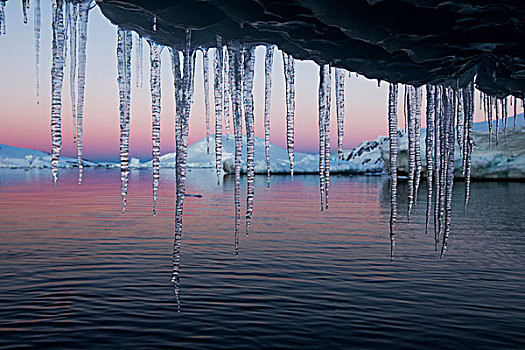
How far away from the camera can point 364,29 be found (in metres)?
4.90

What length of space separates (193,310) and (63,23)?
6.78m

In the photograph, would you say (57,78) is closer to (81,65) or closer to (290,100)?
(81,65)

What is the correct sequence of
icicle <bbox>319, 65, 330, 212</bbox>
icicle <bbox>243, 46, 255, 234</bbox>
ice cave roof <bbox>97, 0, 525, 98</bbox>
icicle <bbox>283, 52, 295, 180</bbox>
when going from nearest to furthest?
1. ice cave roof <bbox>97, 0, 525, 98</bbox>
2. icicle <bbox>243, 46, 255, 234</bbox>
3. icicle <bbox>283, 52, 295, 180</bbox>
4. icicle <bbox>319, 65, 330, 212</bbox>

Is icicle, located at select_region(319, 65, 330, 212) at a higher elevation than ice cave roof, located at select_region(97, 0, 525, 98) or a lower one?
lower

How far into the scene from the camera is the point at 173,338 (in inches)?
337

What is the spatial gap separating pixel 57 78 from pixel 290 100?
3615mm

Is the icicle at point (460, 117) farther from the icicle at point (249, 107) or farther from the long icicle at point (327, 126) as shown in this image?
the icicle at point (249, 107)

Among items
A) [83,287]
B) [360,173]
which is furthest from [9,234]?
[360,173]

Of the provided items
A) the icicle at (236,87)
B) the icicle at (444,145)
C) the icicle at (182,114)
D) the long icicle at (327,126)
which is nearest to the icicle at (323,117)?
the long icicle at (327,126)

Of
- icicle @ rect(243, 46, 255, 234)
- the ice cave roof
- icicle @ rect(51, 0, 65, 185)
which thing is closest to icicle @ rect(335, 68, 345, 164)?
the ice cave roof

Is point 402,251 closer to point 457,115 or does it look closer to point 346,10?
point 457,115

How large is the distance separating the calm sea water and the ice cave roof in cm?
494

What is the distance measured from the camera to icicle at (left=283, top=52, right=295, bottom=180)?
7285 mm

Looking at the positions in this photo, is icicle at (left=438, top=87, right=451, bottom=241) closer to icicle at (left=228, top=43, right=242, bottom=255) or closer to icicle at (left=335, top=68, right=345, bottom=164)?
icicle at (left=335, top=68, right=345, bottom=164)
